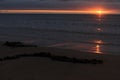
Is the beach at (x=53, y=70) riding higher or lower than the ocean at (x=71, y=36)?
higher

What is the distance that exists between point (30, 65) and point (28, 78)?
4.94 feet

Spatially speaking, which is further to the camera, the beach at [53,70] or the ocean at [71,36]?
the ocean at [71,36]

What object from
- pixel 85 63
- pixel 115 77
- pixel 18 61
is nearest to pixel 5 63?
pixel 18 61

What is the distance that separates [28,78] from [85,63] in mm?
2651

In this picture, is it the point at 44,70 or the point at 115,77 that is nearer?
the point at 115,77

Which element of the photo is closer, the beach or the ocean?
the beach

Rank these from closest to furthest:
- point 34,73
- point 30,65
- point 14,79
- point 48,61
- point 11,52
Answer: point 14,79
point 34,73
point 30,65
point 48,61
point 11,52

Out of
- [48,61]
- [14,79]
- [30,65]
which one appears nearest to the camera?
[14,79]

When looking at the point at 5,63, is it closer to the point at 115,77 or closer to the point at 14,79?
the point at 14,79

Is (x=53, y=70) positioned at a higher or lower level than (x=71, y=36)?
higher

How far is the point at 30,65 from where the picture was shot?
10.8m

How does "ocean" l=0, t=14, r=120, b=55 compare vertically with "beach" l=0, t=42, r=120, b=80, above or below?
below

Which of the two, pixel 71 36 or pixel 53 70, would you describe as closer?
pixel 53 70

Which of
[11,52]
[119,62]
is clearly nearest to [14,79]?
[119,62]
